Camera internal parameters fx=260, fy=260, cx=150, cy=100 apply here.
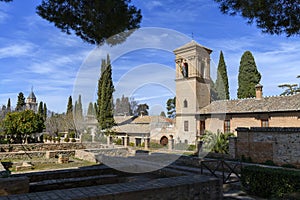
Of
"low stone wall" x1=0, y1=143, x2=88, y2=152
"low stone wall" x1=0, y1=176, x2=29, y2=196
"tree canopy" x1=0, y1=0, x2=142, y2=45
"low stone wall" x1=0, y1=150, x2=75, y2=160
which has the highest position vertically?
"tree canopy" x1=0, y1=0, x2=142, y2=45

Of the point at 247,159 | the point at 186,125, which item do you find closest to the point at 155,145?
the point at 186,125

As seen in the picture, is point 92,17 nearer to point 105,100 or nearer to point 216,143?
point 216,143

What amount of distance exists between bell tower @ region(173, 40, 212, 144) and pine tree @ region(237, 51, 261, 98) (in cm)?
527

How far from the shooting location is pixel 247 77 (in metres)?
28.8

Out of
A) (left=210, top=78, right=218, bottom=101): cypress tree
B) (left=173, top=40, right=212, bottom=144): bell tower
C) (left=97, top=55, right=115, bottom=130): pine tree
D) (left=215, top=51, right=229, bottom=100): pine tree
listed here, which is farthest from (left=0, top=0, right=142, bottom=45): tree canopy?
(left=215, top=51, right=229, bottom=100): pine tree

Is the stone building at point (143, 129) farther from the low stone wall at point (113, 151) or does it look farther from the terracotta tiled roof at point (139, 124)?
the low stone wall at point (113, 151)

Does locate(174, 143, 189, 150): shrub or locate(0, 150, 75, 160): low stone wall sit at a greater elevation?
locate(174, 143, 189, 150): shrub

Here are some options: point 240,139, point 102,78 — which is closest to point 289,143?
point 240,139

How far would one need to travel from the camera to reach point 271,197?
287 inches

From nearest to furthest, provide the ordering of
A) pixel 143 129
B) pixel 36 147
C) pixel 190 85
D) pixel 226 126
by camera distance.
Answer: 1. pixel 36 147
2. pixel 226 126
3. pixel 190 85
4. pixel 143 129

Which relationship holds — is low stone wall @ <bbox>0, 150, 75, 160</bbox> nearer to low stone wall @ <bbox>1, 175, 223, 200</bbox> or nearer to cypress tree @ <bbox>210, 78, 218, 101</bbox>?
low stone wall @ <bbox>1, 175, 223, 200</bbox>

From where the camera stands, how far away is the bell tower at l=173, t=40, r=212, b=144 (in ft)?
79.3

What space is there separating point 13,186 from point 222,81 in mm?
27210

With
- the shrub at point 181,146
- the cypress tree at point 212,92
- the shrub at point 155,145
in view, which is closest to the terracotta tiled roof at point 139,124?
the shrub at point 155,145
